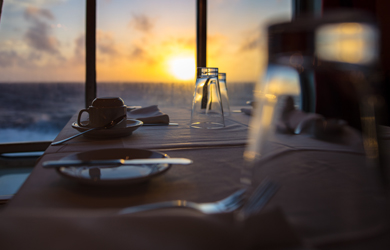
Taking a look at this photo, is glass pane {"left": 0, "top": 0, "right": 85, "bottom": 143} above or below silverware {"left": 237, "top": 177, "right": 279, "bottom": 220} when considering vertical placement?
above

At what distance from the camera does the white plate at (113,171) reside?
385mm

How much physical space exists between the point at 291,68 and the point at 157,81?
2985mm

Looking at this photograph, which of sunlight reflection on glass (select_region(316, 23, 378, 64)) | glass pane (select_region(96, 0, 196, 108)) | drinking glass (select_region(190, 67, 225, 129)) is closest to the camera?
sunlight reflection on glass (select_region(316, 23, 378, 64))

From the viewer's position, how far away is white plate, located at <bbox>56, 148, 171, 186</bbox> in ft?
1.26

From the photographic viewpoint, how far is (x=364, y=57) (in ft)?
0.63

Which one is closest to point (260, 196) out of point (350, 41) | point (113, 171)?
point (350, 41)

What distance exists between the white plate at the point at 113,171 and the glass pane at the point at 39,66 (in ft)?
7.90

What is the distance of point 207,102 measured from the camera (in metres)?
1.02

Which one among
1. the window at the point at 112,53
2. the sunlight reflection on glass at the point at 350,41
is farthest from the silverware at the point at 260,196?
the window at the point at 112,53

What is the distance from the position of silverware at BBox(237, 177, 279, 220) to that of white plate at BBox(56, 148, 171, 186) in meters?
0.20

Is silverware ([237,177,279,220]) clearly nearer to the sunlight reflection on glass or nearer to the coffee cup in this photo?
the sunlight reflection on glass

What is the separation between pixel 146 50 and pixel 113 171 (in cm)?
271

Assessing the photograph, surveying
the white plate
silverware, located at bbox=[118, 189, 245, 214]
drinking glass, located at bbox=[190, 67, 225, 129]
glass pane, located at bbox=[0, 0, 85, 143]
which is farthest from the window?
silverware, located at bbox=[118, 189, 245, 214]

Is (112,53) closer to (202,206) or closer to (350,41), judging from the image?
(202,206)
